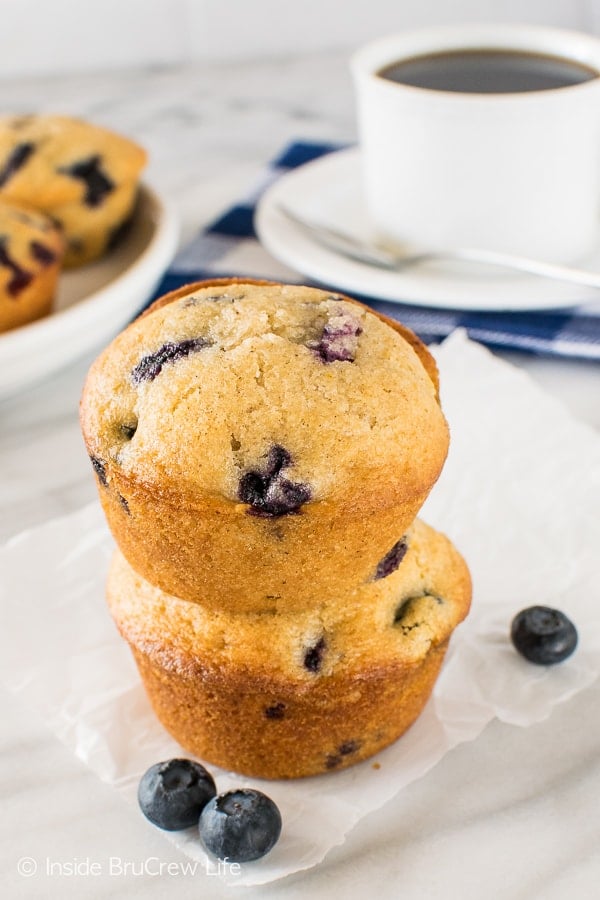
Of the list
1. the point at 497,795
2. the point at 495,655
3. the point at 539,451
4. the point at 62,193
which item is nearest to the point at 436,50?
the point at 62,193

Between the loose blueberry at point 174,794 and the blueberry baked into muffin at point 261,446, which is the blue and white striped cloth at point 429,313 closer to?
the blueberry baked into muffin at point 261,446

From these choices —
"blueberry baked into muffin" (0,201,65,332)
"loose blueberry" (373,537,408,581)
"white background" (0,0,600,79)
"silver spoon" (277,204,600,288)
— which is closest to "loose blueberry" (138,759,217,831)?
"loose blueberry" (373,537,408,581)

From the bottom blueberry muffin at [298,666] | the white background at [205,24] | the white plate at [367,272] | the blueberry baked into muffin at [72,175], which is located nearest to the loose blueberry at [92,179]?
the blueberry baked into muffin at [72,175]

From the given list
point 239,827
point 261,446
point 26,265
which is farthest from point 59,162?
point 239,827

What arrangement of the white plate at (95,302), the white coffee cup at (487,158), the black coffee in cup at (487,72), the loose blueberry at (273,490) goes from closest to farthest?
the loose blueberry at (273,490) < the white plate at (95,302) < the white coffee cup at (487,158) < the black coffee in cup at (487,72)

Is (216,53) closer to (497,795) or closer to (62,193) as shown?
(62,193)

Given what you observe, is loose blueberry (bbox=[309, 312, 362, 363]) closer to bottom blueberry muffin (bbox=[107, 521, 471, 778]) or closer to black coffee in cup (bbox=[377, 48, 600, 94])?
bottom blueberry muffin (bbox=[107, 521, 471, 778])
